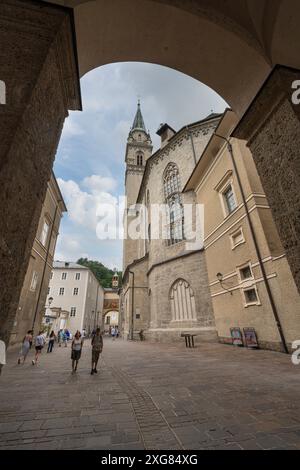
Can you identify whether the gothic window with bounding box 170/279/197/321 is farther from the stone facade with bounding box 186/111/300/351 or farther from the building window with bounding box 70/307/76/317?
the building window with bounding box 70/307/76/317

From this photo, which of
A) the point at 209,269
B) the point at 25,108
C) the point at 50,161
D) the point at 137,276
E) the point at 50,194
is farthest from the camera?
the point at 137,276

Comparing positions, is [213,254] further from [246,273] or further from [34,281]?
[34,281]

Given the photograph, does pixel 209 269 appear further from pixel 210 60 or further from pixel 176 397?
pixel 210 60

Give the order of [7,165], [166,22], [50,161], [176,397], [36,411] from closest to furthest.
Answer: [7,165] → [50,161] → [36,411] → [166,22] → [176,397]

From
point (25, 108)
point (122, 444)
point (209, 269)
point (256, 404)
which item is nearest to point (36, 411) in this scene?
point (122, 444)

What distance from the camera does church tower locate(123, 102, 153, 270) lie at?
3337cm

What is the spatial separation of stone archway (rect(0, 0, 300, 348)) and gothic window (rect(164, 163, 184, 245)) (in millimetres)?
14842

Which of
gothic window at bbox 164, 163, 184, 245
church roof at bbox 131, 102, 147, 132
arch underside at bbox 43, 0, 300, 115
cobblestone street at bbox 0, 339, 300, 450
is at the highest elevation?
church roof at bbox 131, 102, 147, 132

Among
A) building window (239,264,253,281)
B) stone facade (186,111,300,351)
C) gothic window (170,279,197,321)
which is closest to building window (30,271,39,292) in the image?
gothic window (170,279,197,321)

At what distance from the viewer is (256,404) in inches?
130

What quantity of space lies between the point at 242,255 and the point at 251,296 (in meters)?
2.01

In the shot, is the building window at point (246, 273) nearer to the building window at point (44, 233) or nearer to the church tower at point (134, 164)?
the building window at point (44, 233)

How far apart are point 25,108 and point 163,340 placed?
17725mm

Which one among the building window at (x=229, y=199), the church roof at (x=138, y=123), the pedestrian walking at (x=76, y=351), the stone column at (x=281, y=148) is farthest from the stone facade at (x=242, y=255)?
the church roof at (x=138, y=123)
